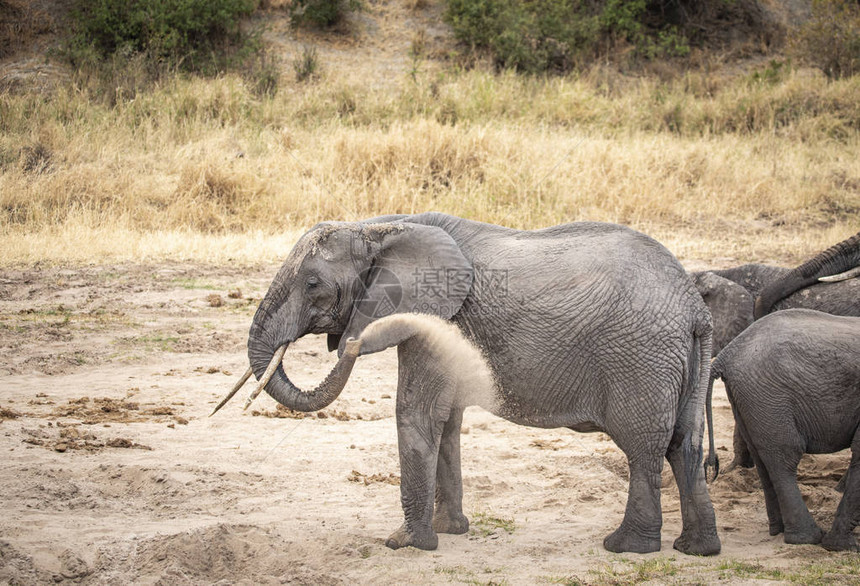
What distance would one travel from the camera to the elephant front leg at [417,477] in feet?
14.4

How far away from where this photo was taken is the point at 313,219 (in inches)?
473

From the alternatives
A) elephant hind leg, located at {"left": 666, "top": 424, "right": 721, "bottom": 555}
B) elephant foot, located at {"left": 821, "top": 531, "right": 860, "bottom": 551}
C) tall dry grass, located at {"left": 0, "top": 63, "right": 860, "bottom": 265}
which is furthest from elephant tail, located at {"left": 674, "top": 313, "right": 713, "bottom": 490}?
tall dry grass, located at {"left": 0, "top": 63, "right": 860, "bottom": 265}

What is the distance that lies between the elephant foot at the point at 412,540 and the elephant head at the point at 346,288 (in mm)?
727

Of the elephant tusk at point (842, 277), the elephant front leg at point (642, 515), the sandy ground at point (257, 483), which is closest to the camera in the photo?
the sandy ground at point (257, 483)

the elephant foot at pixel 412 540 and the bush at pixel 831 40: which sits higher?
the bush at pixel 831 40

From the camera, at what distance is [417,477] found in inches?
173

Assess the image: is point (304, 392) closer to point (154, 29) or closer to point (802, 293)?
point (802, 293)

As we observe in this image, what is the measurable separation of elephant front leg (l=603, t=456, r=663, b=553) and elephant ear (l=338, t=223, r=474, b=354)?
1.12 metres

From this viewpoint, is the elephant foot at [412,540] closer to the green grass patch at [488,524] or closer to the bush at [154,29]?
the green grass patch at [488,524]

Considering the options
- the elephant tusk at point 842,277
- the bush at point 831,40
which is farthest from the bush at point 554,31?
the elephant tusk at point 842,277

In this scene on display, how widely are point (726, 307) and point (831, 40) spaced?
46.1ft

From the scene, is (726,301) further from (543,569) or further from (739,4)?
(739,4)

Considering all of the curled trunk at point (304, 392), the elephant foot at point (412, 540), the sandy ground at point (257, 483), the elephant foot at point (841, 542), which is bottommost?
the sandy ground at point (257, 483)

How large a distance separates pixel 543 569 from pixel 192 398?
3.36 meters
